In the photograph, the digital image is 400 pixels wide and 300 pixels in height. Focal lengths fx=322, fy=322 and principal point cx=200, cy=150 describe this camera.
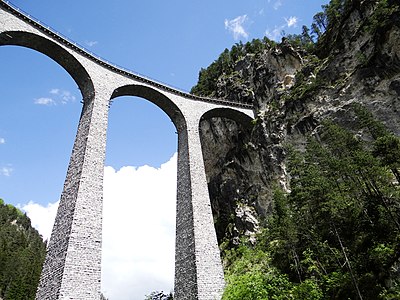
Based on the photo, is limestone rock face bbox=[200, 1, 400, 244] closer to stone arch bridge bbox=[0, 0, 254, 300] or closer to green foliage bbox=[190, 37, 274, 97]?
green foliage bbox=[190, 37, 274, 97]

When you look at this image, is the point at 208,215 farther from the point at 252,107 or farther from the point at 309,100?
the point at 252,107

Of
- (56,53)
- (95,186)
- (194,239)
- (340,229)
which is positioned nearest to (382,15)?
(340,229)

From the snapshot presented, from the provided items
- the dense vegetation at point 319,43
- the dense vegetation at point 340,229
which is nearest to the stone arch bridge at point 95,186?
the dense vegetation at point 340,229

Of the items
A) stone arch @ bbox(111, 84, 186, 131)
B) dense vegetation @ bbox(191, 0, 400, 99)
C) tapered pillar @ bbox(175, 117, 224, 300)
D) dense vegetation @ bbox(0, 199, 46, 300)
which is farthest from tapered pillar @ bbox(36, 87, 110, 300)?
dense vegetation @ bbox(0, 199, 46, 300)

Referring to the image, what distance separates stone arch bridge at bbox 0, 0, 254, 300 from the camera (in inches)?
491

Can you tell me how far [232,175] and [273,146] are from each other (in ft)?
16.6

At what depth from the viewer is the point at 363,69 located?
19.4 metres

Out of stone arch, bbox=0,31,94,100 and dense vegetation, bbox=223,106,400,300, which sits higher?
stone arch, bbox=0,31,94,100

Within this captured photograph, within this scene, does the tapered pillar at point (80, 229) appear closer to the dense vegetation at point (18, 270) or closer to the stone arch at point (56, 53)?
the stone arch at point (56, 53)

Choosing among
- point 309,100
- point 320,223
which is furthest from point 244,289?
point 309,100

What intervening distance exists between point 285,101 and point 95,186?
590 inches

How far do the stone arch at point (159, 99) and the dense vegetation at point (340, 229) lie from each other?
8980 millimetres

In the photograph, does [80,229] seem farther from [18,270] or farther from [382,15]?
[18,270]

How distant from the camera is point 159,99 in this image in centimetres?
2280
